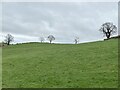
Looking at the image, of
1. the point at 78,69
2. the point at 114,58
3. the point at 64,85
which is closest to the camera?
the point at 64,85

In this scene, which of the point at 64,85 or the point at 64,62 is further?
the point at 64,62

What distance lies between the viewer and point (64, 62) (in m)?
32.0

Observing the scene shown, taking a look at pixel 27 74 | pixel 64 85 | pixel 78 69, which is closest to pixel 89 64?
pixel 78 69

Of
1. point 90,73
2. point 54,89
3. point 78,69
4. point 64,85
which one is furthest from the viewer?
point 78,69

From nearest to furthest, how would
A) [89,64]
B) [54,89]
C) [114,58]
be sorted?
[54,89] → [89,64] → [114,58]

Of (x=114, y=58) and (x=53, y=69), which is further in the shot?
(x=114, y=58)

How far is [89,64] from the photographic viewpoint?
29391 mm

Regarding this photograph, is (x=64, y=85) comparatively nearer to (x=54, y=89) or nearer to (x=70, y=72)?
(x=54, y=89)

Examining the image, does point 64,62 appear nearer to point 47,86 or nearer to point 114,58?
point 114,58

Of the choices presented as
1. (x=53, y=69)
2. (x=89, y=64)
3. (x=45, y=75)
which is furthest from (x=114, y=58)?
(x=45, y=75)

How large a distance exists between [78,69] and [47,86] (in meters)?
7.46

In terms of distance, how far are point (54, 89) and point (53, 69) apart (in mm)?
8885

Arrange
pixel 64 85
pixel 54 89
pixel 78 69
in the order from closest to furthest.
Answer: pixel 54 89 < pixel 64 85 < pixel 78 69

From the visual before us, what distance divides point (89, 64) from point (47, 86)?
1052cm
